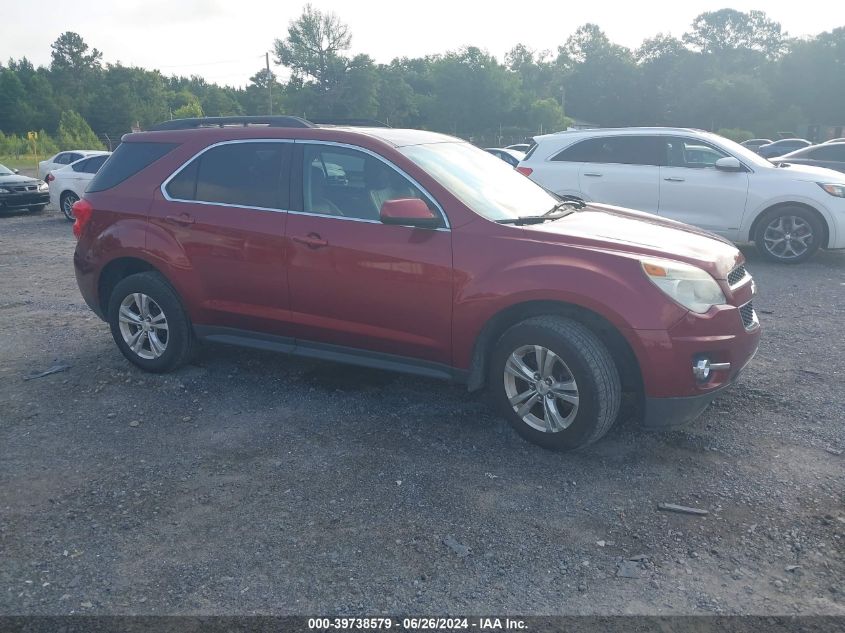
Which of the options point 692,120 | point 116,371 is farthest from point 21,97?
point 116,371

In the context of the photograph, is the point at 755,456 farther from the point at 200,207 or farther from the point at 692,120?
the point at 692,120

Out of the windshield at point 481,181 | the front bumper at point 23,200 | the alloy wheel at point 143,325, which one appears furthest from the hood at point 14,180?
the windshield at point 481,181

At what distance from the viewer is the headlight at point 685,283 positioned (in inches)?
164

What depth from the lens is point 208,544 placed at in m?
3.52

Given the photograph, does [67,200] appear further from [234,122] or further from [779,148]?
[779,148]

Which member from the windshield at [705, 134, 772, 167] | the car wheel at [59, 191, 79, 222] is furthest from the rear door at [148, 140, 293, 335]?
the car wheel at [59, 191, 79, 222]

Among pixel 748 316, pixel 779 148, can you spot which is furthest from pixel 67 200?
pixel 779 148

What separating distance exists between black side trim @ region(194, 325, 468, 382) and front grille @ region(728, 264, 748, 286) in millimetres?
1709

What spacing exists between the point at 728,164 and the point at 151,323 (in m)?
7.60

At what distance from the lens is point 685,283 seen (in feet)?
13.8

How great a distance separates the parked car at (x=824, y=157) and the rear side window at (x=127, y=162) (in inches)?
459

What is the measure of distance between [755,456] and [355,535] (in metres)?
2.39

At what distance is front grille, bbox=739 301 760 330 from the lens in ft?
14.6

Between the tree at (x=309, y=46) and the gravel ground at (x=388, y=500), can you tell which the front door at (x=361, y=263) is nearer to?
the gravel ground at (x=388, y=500)
